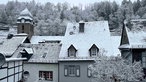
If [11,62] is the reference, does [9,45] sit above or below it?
above

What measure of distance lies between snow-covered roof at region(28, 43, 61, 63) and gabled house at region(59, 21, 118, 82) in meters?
1.30

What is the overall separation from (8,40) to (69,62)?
10387 millimetres

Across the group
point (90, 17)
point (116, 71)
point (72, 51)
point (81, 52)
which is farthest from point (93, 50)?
point (90, 17)

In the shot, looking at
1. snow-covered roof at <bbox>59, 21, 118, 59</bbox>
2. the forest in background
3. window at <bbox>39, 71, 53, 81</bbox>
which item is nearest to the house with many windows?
window at <bbox>39, 71, 53, 81</bbox>

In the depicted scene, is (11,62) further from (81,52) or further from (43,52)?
(81,52)

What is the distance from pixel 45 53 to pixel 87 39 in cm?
592

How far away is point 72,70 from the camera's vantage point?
1089 inches

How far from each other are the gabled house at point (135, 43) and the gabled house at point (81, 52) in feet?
15.7

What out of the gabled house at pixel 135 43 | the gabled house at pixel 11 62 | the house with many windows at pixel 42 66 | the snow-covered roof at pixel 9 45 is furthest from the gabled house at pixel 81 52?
the snow-covered roof at pixel 9 45

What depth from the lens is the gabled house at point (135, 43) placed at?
797 inches

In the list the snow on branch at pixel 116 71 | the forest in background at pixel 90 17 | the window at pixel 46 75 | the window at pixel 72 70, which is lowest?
the window at pixel 46 75

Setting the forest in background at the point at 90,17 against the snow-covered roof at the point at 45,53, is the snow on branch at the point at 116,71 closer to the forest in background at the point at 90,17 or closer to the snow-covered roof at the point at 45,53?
the snow-covered roof at the point at 45,53

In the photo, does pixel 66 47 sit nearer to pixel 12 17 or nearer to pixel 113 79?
pixel 113 79

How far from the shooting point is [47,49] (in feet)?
100
